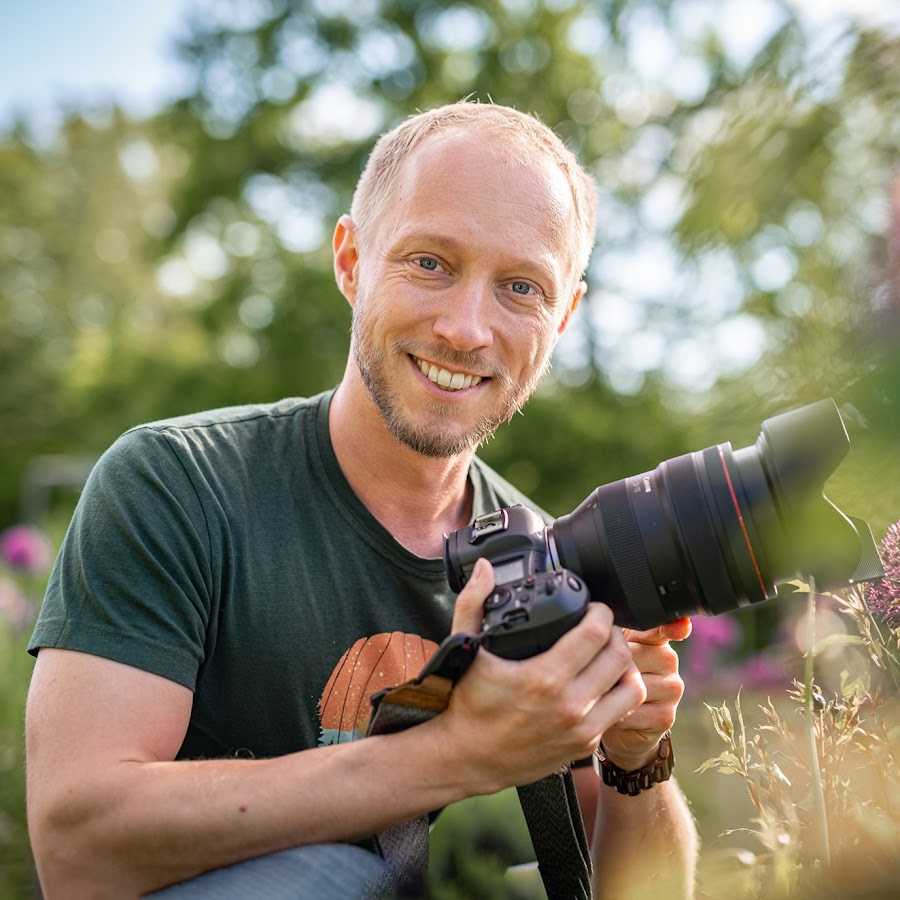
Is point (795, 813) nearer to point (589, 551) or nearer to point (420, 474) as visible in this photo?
point (589, 551)

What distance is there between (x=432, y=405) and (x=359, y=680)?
1.68 feet

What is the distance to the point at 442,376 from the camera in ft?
6.13

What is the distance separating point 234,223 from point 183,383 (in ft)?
6.21

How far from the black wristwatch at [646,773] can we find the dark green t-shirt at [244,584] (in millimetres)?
399

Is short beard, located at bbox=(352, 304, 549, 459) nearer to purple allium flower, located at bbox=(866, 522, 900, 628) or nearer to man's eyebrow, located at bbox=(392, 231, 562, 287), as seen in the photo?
man's eyebrow, located at bbox=(392, 231, 562, 287)

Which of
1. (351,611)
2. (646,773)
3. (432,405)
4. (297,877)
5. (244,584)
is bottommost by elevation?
(646,773)

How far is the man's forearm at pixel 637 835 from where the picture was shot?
1702 millimetres

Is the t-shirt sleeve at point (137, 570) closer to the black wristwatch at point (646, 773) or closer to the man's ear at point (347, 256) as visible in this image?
the man's ear at point (347, 256)

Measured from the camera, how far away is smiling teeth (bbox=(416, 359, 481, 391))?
6.13 ft

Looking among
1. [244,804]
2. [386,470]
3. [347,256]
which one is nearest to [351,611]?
[386,470]

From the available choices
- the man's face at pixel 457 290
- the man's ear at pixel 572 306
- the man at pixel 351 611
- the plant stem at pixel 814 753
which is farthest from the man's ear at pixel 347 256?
the plant stem at pixel 814 753

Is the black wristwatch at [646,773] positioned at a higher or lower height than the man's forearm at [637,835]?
higher

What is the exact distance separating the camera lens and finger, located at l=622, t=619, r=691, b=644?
0.24ft

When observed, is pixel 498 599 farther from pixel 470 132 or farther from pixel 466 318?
pixel 470 132
